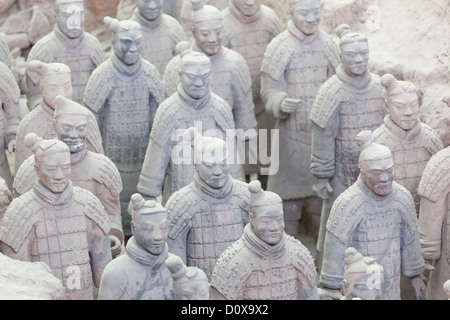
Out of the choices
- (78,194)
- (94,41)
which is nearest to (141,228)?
(78,194)

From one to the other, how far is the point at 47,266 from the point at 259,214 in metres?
1.15

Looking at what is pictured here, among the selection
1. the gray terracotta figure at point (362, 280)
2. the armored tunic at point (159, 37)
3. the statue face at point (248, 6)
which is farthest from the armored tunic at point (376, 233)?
the armored tunic at point (159, 37)

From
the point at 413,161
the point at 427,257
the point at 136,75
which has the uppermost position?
the point at 136,75

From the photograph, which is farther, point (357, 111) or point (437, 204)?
point (357, 111)

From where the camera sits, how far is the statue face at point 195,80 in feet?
26.7

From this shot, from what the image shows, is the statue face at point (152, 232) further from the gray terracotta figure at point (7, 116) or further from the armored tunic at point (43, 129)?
the gray terracotta figure at point (7, 116)

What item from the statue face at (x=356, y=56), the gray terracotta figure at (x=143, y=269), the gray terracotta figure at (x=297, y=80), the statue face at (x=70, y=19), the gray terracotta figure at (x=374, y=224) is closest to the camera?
the gray terracotta figure at (x=143, y=269)

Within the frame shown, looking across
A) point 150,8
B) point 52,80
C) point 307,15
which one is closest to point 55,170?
point 52,80

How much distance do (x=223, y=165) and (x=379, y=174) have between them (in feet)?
2.81

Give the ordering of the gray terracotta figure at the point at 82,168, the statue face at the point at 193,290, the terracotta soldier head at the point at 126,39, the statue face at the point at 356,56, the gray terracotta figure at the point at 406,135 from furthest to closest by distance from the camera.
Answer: the terracotta soldier head at the point at 126,39, the statue face at the point at 356,56, the gray terracotta figure at the point at 406,135, the gray terracotta figure at the point at 82,168, the statue face at the point at 193,290

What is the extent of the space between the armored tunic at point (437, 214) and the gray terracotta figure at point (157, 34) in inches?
116

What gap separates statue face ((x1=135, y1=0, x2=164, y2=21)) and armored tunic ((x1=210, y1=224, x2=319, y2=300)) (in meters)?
3.47

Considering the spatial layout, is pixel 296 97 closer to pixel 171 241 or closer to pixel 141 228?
pixel 171 241

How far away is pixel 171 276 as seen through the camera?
20.9 feet
